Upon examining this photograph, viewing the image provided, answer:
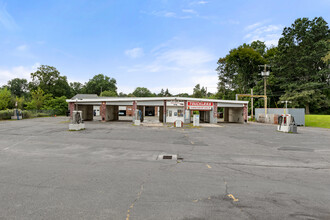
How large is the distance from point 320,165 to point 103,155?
10318mm

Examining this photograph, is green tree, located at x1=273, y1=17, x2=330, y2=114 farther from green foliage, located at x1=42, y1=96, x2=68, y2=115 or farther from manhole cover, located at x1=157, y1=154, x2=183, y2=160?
green foliage, located at x1=42, y1=96, x2=68, y2=115

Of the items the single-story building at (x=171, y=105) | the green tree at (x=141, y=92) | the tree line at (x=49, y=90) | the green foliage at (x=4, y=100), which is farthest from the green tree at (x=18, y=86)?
the single-story building at (x=171, y=105)

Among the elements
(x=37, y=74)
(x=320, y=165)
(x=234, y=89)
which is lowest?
(x=320, y=165)

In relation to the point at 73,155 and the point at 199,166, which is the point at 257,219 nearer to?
the point at 199,166

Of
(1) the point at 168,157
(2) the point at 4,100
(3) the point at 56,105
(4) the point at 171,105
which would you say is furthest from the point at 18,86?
(1) the point at 168,157

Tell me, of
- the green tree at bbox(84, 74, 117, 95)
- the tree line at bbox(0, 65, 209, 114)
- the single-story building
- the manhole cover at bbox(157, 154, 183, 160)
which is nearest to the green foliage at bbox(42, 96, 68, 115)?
the tree line at bbox(0, 65, 209, 114)

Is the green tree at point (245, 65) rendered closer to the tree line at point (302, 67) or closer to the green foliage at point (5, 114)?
the tree line at point (302, 67)

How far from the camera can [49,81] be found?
6994 cm

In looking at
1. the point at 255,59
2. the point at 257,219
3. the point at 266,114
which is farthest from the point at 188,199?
the point at 255,59

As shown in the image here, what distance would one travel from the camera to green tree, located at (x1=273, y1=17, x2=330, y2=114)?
42.5 m

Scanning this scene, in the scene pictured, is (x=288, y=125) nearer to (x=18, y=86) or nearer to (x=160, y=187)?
(x=160, y=187)

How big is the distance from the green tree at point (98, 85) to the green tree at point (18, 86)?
35.3 meters

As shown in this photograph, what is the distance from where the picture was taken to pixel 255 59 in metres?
55.7

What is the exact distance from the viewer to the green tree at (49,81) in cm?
6781
